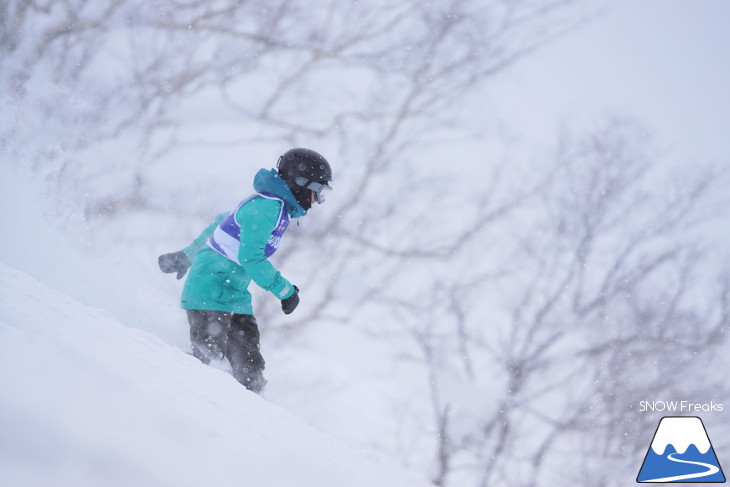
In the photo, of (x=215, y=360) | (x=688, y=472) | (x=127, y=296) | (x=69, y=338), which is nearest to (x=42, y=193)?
(x=127, y=296)

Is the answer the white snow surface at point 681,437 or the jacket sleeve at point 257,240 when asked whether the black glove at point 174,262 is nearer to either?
the jacket sleeve at point 257,240

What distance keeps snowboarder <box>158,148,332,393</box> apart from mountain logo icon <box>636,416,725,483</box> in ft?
14.8

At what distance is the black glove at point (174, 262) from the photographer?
9.92 ft

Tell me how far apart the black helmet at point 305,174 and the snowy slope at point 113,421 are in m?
1.33

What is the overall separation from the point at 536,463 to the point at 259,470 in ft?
28.7

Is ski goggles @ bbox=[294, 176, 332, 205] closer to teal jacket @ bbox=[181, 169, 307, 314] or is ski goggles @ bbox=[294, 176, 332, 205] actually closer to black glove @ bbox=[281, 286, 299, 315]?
teal jacket @ bbox=[181, 169, 307, 314]

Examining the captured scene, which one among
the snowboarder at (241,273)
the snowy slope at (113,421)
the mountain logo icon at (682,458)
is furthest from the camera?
the mountain logo icon at (682,458)

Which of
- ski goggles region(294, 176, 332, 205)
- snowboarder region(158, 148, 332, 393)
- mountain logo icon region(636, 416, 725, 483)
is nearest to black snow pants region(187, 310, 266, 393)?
snowboarder region(158, 148, 332, 393)

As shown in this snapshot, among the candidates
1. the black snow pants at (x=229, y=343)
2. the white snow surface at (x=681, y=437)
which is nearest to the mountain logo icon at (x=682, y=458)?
the white snow surface at (x=681, y=437)

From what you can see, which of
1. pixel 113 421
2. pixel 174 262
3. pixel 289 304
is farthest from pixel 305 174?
pixel 113 421

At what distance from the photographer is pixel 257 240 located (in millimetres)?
2541

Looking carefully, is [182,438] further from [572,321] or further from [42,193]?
[572,321]

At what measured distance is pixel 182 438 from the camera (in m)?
0.91

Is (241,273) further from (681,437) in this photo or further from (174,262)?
(681,437)
